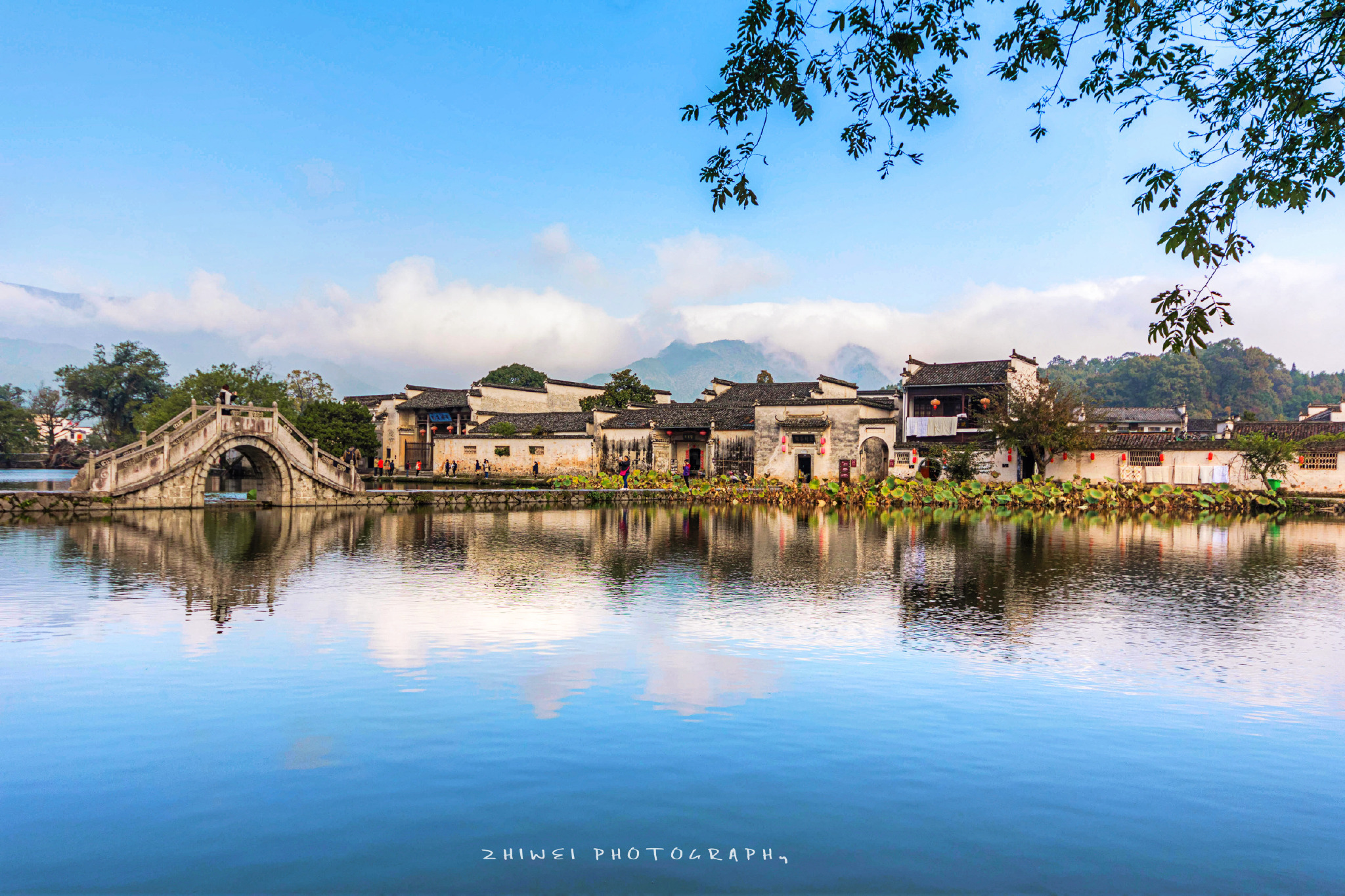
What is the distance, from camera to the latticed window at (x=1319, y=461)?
40.5 metres

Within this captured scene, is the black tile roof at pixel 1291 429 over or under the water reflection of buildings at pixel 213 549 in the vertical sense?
over

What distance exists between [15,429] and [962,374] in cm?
6598

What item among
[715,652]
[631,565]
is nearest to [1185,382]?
[631,565]

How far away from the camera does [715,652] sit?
9.62 m

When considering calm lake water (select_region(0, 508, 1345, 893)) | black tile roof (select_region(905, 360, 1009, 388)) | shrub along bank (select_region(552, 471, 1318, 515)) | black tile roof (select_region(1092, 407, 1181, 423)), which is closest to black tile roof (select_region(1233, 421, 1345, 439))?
shrub along bank (select_region(552, 471, 1318, 515))

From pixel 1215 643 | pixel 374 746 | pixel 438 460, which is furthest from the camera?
pixel 438 460

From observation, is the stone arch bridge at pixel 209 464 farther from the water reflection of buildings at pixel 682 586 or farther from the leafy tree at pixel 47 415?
the leafy tree at pixel 47 415

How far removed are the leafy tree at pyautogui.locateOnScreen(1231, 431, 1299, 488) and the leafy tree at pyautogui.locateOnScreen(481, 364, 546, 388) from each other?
57653mm

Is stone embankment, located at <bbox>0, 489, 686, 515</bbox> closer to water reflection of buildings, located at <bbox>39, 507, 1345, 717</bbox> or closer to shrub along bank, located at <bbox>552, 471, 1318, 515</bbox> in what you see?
water reflection of buildings, located at <bbox>39, 507, 1345, 717</bbox>

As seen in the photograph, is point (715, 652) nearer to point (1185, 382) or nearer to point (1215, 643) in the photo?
point (1215, 643)

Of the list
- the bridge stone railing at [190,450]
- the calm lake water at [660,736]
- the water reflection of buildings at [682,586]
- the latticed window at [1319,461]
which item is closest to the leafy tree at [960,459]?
the latticed window at [1319,461]

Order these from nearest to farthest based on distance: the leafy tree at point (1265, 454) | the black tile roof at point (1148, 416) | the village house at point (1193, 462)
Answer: the leafy tree at point (1265, 454)
the village house at point (1193, 462)
the black tile roof at point (1148, 416)

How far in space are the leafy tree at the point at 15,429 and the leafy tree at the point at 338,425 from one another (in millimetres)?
28752

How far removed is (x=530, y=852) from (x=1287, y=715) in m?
6.52
